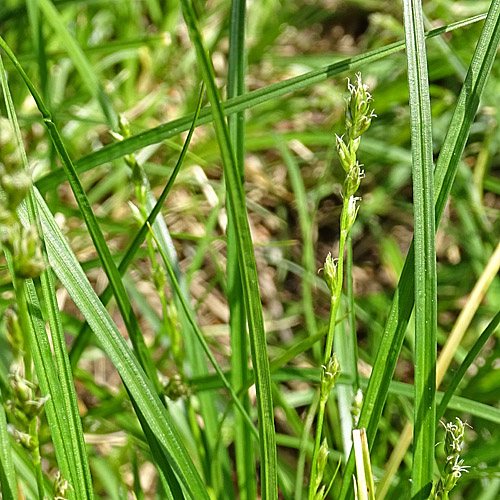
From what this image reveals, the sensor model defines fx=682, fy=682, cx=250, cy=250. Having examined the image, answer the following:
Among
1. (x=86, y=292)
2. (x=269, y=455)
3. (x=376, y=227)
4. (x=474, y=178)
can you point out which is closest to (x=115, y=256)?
(x=86, y=292)

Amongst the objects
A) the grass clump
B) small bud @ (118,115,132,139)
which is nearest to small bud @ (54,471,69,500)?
the grass clump

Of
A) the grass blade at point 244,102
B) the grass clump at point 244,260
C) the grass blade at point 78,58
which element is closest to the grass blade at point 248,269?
the grass clump at point 244,260

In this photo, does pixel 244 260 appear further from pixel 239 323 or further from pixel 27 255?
pixel 239 323

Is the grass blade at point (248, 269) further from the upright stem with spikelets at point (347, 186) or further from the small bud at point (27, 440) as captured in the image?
the small bud at point (27, 440)

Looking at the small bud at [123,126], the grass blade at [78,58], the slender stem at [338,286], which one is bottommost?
the slender stem at [338,286]

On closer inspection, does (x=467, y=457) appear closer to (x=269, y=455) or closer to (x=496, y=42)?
(x=269, y=455)
